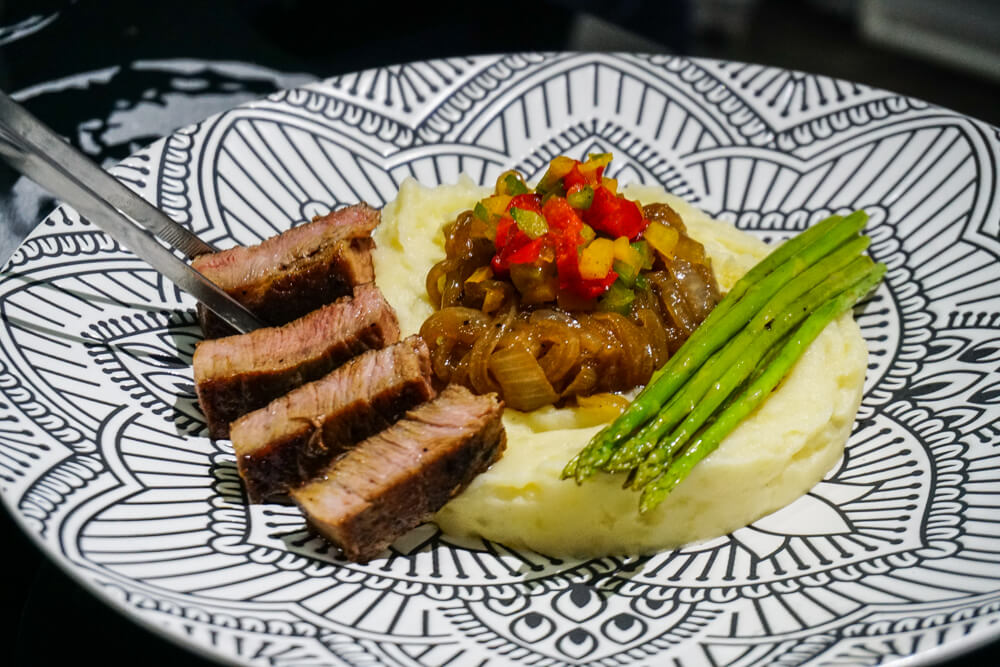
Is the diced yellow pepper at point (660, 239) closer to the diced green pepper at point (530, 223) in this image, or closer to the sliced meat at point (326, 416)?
the diced green pepper at point (530, 223)

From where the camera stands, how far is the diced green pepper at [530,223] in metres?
4.59

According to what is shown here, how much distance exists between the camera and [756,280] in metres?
5.01

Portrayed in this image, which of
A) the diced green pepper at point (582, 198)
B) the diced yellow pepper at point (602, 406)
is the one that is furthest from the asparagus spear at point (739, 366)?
the diced green pepper at point (582, 198)

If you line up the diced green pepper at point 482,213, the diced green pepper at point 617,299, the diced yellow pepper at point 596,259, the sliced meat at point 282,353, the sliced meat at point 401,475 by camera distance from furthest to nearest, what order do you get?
the diced green pepper at point 482,213 < the diced green pepper at point 617,299 < the diced yellow pepper at point 596,259 < the sliced meat at point 282,353 < the sliced meat at point 401,475

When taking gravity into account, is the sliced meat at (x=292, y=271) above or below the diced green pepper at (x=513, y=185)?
below

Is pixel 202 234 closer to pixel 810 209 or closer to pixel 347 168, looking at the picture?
pixel 347 168

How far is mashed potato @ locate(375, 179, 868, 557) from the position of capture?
407 cm

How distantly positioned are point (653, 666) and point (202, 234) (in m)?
3.61

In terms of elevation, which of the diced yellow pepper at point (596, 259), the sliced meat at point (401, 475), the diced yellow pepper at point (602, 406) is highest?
the diced yellow pepper at point (596, 259)

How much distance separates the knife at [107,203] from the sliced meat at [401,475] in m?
1.19

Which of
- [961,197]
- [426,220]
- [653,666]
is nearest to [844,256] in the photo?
[961,197]

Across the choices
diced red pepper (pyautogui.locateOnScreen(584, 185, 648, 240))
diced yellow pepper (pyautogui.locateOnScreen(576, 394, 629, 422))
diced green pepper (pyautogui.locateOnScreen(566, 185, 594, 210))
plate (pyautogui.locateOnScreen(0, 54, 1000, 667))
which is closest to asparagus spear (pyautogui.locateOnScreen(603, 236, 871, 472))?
diced yellow pepper (pyautogui.locateOnScreen(576, 394, 629, 422))

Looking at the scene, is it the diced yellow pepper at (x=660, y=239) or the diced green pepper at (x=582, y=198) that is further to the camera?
the diced yellow pepper at (x=660, y=239)

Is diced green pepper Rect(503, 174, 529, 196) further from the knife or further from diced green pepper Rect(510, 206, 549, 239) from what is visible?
the knife
